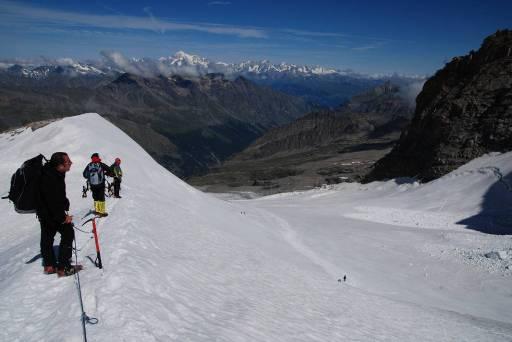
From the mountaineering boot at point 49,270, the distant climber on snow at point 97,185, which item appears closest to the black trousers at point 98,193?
Result: the distant climber on snow at point 97,185

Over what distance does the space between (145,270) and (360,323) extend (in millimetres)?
6978

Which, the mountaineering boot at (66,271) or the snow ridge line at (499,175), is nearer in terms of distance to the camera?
the mountaineering boot at (66,271)

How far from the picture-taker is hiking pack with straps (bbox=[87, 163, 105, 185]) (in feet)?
54.6

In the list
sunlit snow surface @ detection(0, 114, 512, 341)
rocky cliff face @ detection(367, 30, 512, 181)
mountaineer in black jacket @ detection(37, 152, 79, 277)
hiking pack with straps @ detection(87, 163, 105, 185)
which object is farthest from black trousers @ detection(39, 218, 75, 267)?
rocky cliff face @ detection(367, 30, 512, 181)

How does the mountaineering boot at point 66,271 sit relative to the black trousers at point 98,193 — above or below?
below

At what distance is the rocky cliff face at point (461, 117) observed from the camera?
56.4 metres

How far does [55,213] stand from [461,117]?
66.9 metres

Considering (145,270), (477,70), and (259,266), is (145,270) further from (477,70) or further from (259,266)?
(477,70)

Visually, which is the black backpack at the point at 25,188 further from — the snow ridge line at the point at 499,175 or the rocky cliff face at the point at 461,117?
the rocky cliff face at the point at 461,117

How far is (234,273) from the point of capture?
14.4m

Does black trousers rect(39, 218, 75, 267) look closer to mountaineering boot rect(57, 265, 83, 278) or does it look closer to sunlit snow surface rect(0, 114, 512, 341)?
mountaineering boot rect(57, 265, 83, 278)

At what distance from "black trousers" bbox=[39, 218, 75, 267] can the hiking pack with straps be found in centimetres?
652

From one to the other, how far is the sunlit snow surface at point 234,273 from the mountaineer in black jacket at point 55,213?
1.23 ft

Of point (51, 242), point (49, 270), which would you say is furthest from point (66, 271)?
point (51, 242)
